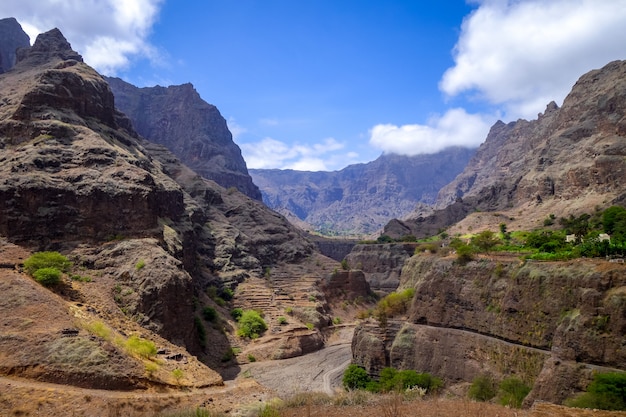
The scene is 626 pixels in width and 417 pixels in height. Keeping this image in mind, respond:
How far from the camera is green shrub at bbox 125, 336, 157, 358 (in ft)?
92.7

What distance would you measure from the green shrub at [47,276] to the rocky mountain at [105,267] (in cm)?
72

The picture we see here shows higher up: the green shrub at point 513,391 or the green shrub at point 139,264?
the green shrub at point 139,264

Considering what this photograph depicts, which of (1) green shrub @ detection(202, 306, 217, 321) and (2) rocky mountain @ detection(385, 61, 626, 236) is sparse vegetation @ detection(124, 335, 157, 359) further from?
(2) rocky mountain @ detection(385, 61, 626, 236)

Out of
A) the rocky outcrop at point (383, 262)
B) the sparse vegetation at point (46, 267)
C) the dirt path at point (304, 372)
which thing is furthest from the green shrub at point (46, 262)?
the rocky outcrop at point (383, 262)

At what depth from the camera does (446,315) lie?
34.6m

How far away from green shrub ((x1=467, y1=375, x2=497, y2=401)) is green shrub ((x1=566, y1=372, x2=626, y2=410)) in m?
6.99

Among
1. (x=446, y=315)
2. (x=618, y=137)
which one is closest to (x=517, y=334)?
(x=446, y=315)

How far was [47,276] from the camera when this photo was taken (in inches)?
1232

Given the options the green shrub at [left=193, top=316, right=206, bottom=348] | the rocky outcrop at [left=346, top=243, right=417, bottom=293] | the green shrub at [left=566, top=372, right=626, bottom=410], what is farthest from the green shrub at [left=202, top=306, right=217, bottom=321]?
the rocky outcrop at [left=346, top=243, right=417, bottom=293]

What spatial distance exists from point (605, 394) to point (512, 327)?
10.0 meters

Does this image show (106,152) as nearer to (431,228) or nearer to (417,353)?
(417,353)

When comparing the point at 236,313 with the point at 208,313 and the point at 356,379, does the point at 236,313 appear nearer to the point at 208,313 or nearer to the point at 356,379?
the point at 208,313

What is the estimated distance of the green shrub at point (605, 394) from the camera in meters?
18.2

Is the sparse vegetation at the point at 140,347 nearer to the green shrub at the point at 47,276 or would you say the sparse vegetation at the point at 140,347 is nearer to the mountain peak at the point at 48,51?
the green shrub at the point at 47,276
